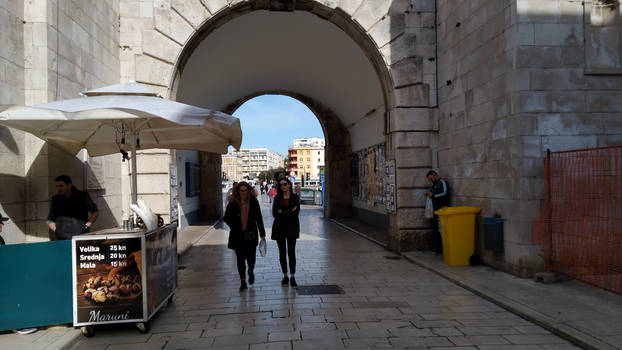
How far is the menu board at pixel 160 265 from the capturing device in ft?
16.4

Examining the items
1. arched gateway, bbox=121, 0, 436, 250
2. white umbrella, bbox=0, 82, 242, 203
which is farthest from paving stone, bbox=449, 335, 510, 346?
arched gateway, bbox=121, 0, 436, 250

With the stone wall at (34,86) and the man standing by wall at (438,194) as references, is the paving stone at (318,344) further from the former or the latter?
the man standing by wall at (438,194)

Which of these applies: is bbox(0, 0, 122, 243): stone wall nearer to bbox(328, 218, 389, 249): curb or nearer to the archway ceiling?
the archway ceiling

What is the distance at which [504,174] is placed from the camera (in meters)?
7.15

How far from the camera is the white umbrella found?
487cm

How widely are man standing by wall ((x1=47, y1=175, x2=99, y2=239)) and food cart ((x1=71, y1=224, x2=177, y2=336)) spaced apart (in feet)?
3.79

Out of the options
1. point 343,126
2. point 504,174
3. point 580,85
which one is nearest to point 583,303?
point 504,174

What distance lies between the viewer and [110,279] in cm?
477

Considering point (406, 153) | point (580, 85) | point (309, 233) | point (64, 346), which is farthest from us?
point (309, 233)

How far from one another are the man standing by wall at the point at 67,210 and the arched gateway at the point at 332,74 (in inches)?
148

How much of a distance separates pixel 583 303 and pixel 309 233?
913cm

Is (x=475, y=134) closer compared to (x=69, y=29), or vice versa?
(x=69, y=29)

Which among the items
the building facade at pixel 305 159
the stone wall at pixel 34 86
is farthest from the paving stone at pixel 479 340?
the building facade at pixel 305 159

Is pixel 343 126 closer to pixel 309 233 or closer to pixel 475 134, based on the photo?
A: pixel 309 233
